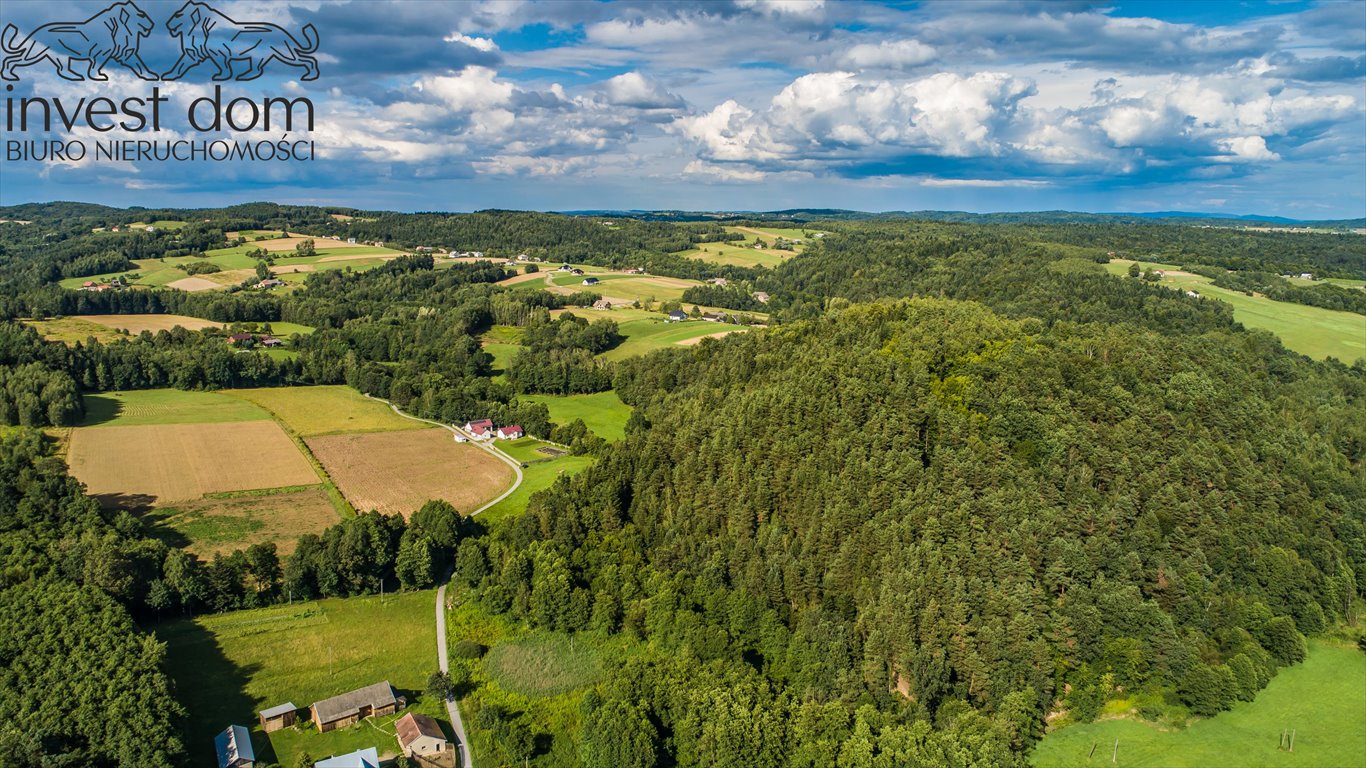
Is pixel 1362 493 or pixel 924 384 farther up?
pixel 924 384

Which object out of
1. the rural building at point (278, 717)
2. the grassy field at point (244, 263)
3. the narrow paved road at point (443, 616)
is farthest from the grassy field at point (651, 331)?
the rural building at point (278, 717)

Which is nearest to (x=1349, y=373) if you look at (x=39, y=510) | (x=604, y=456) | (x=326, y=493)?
(x=604, y=456)

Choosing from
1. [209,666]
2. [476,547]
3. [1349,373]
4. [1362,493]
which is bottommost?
[209,666]

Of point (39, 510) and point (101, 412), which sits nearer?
point (39, 510)

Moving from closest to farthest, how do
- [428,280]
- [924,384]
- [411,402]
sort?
[924,384] → [411,402] → [428,280]

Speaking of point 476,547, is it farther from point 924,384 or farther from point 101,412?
point 101,412

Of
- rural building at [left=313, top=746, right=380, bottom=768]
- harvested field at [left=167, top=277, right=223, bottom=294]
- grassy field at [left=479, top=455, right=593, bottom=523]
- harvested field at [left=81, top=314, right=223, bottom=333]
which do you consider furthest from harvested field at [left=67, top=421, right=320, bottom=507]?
harvested field at [left=167, top=277, right=223, bottom=294]
